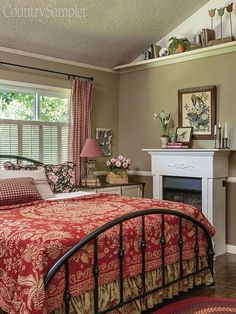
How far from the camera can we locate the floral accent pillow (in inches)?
165

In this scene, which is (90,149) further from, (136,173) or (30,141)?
(136,173)

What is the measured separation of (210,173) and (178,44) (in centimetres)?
178

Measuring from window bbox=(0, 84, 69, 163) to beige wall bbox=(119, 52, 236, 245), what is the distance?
41.0 inches

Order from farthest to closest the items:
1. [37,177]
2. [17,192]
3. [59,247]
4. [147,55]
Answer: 1. [147,55]
2. [37,177]
3. [17,192]
4. [59,247]

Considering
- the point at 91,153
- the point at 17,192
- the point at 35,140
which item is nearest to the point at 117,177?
the point at 91,153

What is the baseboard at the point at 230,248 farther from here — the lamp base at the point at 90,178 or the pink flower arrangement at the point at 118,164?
the lamp base at the point at 90,178

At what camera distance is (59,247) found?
216 cm

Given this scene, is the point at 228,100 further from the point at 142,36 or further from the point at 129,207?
the point at 129,207

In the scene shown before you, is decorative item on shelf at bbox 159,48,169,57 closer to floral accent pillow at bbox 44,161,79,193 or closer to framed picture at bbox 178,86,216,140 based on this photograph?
framed picture at bbox 178,86,216,140

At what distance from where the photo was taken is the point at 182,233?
302 centimetres

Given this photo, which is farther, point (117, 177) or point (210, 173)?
point (117, 177)

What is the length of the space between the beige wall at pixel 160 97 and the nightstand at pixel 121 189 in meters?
0.36

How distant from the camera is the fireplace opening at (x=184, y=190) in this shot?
4617mm

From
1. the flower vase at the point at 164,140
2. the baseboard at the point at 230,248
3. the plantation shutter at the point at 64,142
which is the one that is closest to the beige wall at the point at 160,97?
the baseboard at the point at 230,248
